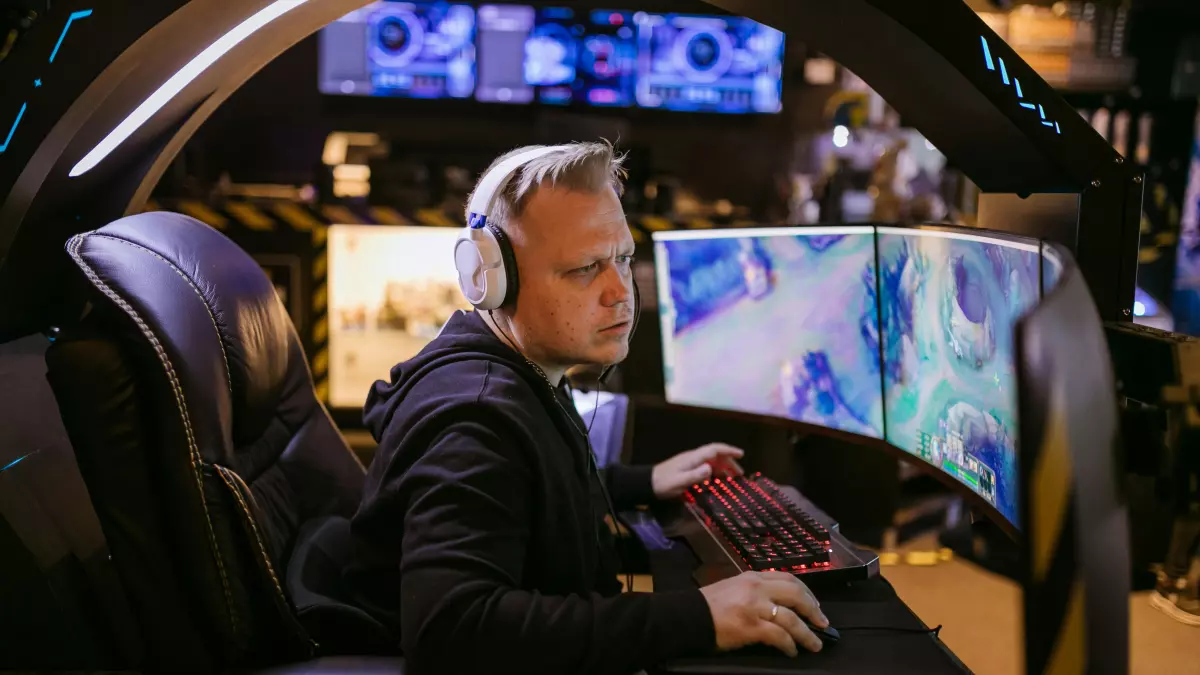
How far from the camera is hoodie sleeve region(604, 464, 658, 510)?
175 centimetres

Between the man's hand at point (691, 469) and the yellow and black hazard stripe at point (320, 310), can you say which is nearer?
the man's hand at point (691, 469)

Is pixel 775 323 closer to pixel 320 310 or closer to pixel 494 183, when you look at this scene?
pixel 494 183

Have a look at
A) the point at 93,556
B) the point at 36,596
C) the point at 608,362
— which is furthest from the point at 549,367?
the point at 36,596

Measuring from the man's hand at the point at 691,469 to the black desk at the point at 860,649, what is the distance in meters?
0.33

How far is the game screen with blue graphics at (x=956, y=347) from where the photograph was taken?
4.11 feet

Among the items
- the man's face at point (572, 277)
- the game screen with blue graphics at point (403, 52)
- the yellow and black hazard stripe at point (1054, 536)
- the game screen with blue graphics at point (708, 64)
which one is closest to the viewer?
the yellow and black hazard stripe at point (1054, 536)

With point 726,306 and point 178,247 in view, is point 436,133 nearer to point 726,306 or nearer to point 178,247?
point 726,306

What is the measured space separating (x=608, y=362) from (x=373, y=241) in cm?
293

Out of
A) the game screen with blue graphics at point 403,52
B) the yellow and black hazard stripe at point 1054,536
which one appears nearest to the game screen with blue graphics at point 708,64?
the game screen with blue graphics at point 403,52

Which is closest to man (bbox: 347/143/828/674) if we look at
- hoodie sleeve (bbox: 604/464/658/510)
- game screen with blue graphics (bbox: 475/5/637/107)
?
hoodie sleeve (bbox: 604/464/658/510)

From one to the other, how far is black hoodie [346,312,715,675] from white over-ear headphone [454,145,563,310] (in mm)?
62

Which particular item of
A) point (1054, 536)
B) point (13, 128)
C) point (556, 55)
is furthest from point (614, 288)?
point (556, 55)

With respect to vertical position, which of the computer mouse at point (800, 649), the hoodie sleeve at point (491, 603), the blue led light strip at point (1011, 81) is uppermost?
the blue led light strip at point (1011, 81)

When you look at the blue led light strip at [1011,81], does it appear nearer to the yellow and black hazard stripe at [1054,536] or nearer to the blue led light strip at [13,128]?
the yellow and black hazard stripe at [1054,536]
